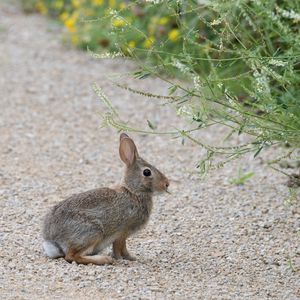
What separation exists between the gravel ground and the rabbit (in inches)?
4.1

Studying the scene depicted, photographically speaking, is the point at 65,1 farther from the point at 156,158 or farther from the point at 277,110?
the point at 277,110

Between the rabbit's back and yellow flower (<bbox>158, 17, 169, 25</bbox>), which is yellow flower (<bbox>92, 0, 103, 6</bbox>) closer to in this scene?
yellow flower (<bbox>158, 17, 169, 25</bbox>)

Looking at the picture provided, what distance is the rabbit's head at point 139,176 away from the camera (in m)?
5.26

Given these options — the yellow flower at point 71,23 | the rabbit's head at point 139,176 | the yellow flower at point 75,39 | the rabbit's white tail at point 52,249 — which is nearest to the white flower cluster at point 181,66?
the rabbit's head at point 139,176

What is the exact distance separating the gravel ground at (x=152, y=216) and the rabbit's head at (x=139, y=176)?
34 cm

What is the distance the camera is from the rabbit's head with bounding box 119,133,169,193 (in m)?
5.26

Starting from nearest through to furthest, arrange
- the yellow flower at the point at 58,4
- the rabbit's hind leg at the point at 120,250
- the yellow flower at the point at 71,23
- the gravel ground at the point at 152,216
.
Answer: the gravel ground at the point at 152,216 < the rabbit's hind leg at the point at 120,250 < the yellow flower at the point at 71,23 < the yellow flower at the point at 58,4

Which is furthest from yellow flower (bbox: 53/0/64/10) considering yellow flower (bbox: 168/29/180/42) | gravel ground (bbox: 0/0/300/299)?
yellow flower (bbox: 168/29/180/42)

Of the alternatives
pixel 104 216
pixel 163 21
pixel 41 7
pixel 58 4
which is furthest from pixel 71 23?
pixel 104 216

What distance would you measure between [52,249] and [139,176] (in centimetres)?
70

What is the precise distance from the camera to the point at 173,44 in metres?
9.30

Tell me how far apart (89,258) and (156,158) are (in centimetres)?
230

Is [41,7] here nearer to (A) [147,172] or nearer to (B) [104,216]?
(A) [147,172]

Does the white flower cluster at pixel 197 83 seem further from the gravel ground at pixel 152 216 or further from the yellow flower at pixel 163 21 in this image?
the yellow flower at pixel 163 21
